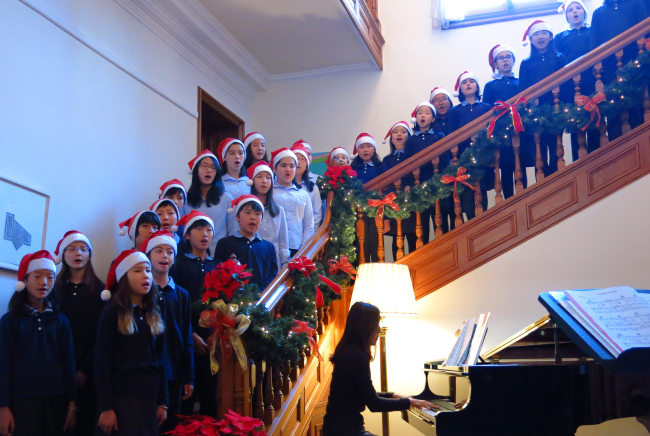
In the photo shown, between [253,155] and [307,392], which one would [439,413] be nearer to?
[307,392]

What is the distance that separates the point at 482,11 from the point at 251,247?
522cm

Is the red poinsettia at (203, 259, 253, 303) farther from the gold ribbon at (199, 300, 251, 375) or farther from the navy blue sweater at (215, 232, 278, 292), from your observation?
the navy blue sweater at (215, 232, 278, 292)

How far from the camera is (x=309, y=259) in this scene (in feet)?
13.3

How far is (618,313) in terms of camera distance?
8.24ft

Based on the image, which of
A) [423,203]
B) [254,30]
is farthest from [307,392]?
[254,30]

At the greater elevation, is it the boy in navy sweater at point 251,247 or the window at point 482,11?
the window at point 482,11

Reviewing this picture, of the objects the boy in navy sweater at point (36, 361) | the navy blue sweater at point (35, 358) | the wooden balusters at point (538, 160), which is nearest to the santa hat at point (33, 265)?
the boy in navy sweater at point (36, 361)

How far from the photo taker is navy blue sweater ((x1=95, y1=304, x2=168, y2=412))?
279 cm

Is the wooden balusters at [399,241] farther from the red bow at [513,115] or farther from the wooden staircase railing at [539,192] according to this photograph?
the red bow at [513,115]

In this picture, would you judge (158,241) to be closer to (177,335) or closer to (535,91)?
(177,335)

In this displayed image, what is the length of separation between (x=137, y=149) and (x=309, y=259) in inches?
93.9

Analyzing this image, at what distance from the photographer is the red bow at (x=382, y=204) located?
4.77m

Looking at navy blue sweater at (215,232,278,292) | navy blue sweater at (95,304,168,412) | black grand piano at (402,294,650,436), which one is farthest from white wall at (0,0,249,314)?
black grand piano at (402,294,650,436)

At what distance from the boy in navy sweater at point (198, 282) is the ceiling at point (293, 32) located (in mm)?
3272
